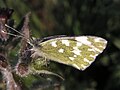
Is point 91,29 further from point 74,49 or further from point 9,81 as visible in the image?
point 9,81

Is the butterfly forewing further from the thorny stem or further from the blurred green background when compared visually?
the blurred green background

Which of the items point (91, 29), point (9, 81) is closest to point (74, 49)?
point (9, 81)

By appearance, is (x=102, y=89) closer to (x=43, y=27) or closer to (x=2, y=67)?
(x=43, y=27)

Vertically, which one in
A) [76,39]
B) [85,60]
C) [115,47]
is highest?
[76,39]

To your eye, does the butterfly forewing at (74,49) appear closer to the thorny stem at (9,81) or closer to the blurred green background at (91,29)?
the thorny stem at (9,81)

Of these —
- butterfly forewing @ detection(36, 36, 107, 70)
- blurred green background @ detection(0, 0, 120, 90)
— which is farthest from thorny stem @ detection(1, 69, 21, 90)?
blurred green background @ detection(0, 0, 120, 90)

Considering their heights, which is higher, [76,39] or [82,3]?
[76,39]

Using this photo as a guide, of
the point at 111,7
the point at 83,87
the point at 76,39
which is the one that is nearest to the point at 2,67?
the point at 76,39
